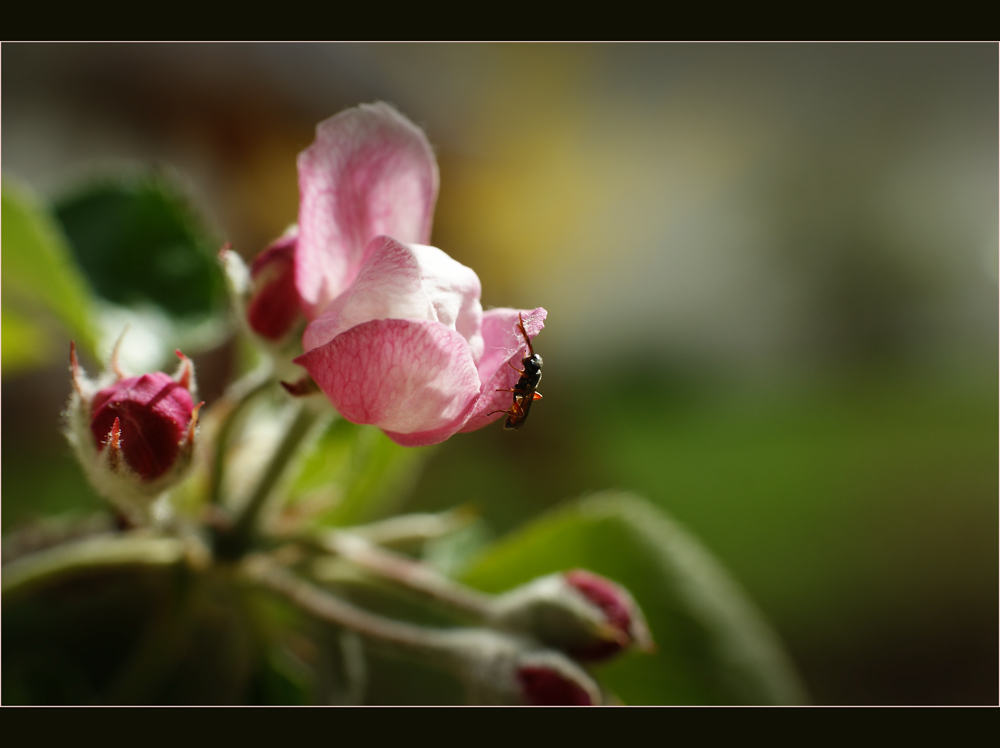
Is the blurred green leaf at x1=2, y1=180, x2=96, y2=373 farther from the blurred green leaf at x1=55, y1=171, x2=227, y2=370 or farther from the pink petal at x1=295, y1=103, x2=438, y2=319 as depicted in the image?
the pink petal at x1=295, y1=103, x2=438, y2=319

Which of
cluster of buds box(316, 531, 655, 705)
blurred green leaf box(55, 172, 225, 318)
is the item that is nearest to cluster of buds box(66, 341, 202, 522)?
cluster of buds box(316, 531, 655, 705)

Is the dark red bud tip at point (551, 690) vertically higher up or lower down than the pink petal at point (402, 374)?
lower down

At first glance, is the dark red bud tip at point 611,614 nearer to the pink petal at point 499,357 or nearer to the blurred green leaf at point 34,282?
the pink petal at point 499,357

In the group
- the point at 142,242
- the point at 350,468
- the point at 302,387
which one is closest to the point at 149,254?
the point at 142,242

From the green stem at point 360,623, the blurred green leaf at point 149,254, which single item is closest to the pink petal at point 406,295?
the green stem at point 360,623

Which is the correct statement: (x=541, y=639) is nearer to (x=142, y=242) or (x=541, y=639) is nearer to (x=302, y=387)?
(x=302, y=387)

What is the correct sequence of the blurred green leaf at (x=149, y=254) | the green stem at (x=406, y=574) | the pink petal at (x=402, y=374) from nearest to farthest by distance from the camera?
the pink petal at (x=402, y=374), the green stem at (x=406, y=574), the blurred green leaf at (x=149, y=254)
